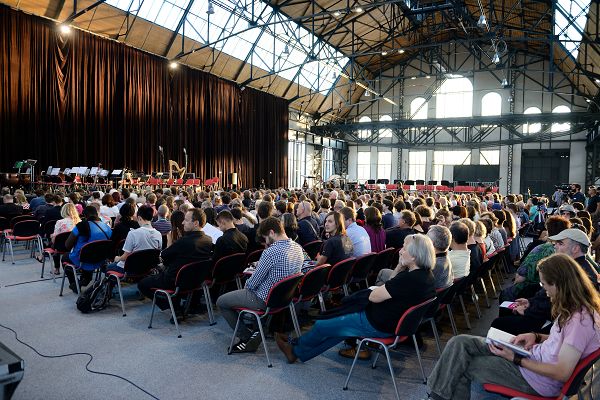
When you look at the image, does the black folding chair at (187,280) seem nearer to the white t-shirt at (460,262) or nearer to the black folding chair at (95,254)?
the black folding chair at (95,254)

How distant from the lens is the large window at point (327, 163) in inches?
1221

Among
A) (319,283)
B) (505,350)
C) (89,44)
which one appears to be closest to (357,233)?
(319,283)

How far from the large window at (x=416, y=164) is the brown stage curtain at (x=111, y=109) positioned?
11.3 m

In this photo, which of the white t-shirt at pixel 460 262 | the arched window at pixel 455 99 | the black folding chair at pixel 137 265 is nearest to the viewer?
the white t-shirt at pixel 460 262

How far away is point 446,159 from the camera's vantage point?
29.1 meters

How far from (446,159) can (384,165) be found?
4.39 metres

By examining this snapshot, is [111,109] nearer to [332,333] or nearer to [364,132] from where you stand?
[332,333]

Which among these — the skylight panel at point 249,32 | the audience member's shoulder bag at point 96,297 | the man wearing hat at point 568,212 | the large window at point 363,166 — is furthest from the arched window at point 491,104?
the audience member's shoulder bag at point 96,297

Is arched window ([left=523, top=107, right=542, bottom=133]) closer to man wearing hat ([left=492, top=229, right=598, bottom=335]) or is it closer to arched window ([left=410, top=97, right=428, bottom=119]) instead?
arched window ([left=410, top=97, right=428, bottom=119])

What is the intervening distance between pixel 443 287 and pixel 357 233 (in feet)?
5.58

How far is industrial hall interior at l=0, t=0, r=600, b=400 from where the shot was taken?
3.16 m

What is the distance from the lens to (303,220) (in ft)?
20.4

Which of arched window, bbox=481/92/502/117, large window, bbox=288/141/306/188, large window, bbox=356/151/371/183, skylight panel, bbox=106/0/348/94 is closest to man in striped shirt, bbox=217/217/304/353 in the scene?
skylight panel, bbox=106/0/348/94

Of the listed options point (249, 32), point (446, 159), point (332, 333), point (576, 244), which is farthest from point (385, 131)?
point (332, 333)
